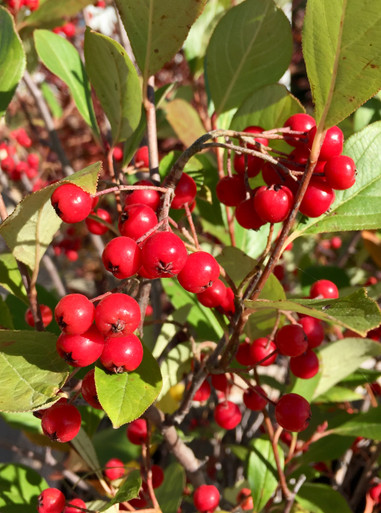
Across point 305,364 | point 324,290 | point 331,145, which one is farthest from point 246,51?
point 305,364

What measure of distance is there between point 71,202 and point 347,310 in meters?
0.37

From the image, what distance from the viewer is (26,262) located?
0.80 metres

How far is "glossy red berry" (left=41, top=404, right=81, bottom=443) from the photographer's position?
2.37 feet

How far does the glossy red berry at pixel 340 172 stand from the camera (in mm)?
646

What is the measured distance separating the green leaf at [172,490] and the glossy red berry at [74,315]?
605 millimetres

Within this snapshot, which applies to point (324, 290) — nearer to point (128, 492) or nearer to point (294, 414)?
point (294, 414)

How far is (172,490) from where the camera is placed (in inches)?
42.6

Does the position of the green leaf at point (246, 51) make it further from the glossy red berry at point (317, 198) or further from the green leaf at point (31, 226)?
the green leaf at point (31, 226)

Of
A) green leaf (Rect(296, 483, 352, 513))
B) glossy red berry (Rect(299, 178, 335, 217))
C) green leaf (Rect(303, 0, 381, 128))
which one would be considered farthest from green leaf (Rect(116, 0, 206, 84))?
green leaf (Rect(296, 483, 352, 513))

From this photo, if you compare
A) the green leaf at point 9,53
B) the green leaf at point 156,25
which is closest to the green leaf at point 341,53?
the green leaf at point 156,25

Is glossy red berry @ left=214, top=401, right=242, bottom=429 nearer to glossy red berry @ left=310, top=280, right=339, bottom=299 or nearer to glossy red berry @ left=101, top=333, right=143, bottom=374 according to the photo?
glossy red berry @ left=310, top=280, right=339, bottom=299

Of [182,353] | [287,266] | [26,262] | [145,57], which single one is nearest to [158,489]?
[182,353]

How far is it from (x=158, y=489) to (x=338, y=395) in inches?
20.7

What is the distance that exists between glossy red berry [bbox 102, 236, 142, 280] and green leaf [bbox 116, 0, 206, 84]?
34 cm
